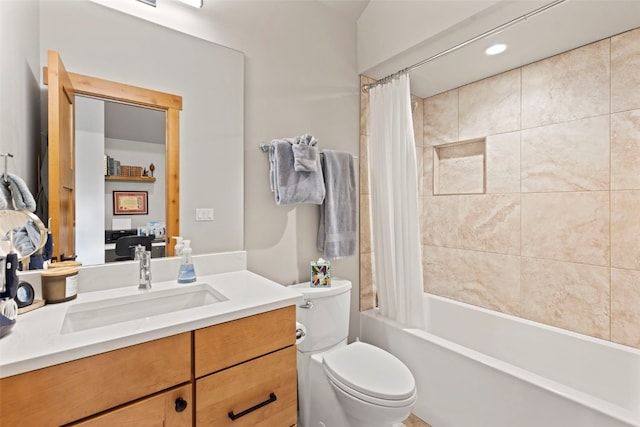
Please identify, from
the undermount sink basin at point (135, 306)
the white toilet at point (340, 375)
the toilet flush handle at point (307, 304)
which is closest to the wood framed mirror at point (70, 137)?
the undermount sink basin at point (135, 306)

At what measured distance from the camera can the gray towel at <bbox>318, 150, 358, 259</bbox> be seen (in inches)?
74.2

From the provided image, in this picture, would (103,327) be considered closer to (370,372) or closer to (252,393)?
(252,393)

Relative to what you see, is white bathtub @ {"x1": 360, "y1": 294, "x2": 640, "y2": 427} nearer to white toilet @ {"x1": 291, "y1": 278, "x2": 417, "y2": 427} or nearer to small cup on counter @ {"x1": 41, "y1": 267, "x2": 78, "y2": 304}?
white toilet @ {"x1": 291, "y1": 278, "x2": 417, "y2": 427}

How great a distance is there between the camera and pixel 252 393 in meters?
0.99

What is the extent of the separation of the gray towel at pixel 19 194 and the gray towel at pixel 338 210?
52.4 inches

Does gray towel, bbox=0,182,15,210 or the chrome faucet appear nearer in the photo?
gray towel, bbox=0,182,15,210

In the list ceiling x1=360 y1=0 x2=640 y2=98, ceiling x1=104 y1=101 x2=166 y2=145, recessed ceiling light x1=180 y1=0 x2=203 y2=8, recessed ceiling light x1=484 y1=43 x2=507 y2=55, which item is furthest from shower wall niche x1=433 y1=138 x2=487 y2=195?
ceiling x1=104 y1=101 x2=166 y2=145

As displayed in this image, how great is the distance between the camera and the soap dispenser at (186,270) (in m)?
1.32

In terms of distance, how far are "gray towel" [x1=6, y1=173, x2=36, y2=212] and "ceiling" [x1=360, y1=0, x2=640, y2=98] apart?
1878 millimetres

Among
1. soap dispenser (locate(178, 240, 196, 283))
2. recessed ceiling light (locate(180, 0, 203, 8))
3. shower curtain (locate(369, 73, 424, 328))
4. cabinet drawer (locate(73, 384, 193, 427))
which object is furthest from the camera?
shower curtain (locate(369, 73, 424, 328))

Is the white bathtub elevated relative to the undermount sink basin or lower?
lower

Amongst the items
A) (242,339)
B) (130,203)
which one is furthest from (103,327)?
(130,203)

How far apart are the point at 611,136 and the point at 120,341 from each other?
2.42 m

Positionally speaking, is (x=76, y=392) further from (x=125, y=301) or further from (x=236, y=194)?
(x=236, y=194)
